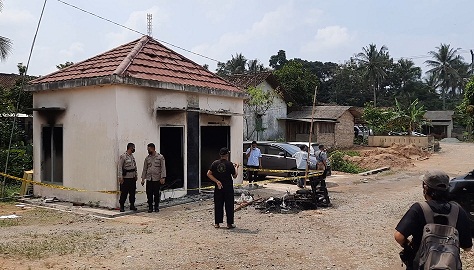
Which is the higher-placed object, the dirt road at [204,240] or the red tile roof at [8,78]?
the red tile roof at [8,78]

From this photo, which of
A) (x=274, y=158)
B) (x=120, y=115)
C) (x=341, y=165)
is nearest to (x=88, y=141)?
(x=120, y=115)

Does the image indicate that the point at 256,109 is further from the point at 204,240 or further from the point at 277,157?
the point at 204,240

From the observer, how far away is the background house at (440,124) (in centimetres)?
5400

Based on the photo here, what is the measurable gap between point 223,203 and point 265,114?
911 inches

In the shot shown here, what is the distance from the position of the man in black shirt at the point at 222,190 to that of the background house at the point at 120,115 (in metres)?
3.21

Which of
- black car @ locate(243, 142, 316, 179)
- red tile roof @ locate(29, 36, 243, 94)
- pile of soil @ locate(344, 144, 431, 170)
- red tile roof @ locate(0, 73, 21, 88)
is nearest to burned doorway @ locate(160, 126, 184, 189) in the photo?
red tile roof @ locate(29, 36, 243, 94)

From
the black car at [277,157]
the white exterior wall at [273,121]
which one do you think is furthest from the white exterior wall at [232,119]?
the white exterior wall at [273,121]

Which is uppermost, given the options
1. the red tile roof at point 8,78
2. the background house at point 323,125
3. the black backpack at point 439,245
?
the red tile roof at point 8,78

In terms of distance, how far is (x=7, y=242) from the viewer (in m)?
7.89

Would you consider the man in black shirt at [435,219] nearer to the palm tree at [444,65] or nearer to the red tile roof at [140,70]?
the red tile roof at [140,70]

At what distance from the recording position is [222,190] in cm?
921

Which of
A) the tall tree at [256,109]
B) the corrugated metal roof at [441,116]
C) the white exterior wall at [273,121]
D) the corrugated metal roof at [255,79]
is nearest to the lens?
the tall tree at [256,109]

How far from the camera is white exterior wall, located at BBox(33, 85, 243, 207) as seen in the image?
11.3m

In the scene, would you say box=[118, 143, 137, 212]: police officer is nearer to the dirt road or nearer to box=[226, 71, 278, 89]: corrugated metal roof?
the dirt road
